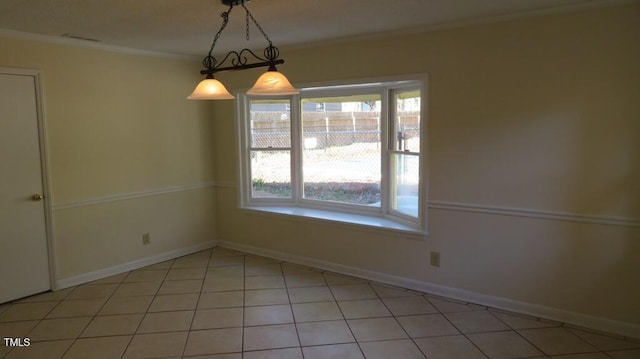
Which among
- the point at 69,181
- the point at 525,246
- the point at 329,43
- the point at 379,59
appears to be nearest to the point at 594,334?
the point at 525,246

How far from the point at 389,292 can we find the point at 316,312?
76 cm

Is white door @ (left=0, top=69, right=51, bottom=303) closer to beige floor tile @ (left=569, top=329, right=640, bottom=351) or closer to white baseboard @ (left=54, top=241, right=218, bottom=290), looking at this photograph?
white baseboard @ (left=54, top=241, right=218, bottom=290)

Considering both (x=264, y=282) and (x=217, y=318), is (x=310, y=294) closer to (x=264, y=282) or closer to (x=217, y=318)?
(x=264, y=282)

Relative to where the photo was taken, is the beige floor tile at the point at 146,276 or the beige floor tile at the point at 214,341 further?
the beige floor tile at the point at 146,276

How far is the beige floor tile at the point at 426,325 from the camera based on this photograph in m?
3.01

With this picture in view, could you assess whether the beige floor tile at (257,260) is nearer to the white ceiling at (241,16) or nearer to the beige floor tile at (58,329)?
the beige floor tile at (58,329)

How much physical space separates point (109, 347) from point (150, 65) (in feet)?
9.33

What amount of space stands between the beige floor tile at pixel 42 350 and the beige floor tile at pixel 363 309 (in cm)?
200

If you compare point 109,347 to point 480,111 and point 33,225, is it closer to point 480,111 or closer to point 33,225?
point 33,225

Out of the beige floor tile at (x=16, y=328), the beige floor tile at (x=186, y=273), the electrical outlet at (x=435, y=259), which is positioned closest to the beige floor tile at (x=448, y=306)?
the electrical outlet at (x=435, y=259)

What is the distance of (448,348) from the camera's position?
281 centimetres

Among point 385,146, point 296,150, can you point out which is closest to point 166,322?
point 296,150

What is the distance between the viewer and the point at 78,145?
393 cm

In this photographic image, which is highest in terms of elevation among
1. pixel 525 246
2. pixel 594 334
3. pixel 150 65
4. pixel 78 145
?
pixel 150 65
